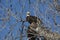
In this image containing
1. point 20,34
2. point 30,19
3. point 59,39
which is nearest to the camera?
point 20,34

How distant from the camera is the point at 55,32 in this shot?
33.8 feet

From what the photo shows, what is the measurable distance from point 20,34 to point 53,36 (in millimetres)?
1056

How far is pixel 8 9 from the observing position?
9992mm

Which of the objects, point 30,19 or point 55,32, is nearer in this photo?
point 55,32

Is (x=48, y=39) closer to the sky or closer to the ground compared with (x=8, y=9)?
closer to the ground

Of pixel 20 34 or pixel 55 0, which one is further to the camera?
pixel 55 0

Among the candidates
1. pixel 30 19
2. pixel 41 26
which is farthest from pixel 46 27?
pixel 30 19

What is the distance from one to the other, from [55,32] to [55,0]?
0.91 meters

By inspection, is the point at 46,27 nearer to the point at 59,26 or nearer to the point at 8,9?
the point at 59,26

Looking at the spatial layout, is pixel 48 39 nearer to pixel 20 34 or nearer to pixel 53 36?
pixel 53 36

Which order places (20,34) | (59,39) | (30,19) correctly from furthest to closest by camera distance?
(30,19) < (59,39) < (20,34)

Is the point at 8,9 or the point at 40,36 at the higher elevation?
the point at 8,9

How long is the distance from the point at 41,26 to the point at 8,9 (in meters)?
1.02

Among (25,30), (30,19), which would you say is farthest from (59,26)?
(30,19)
